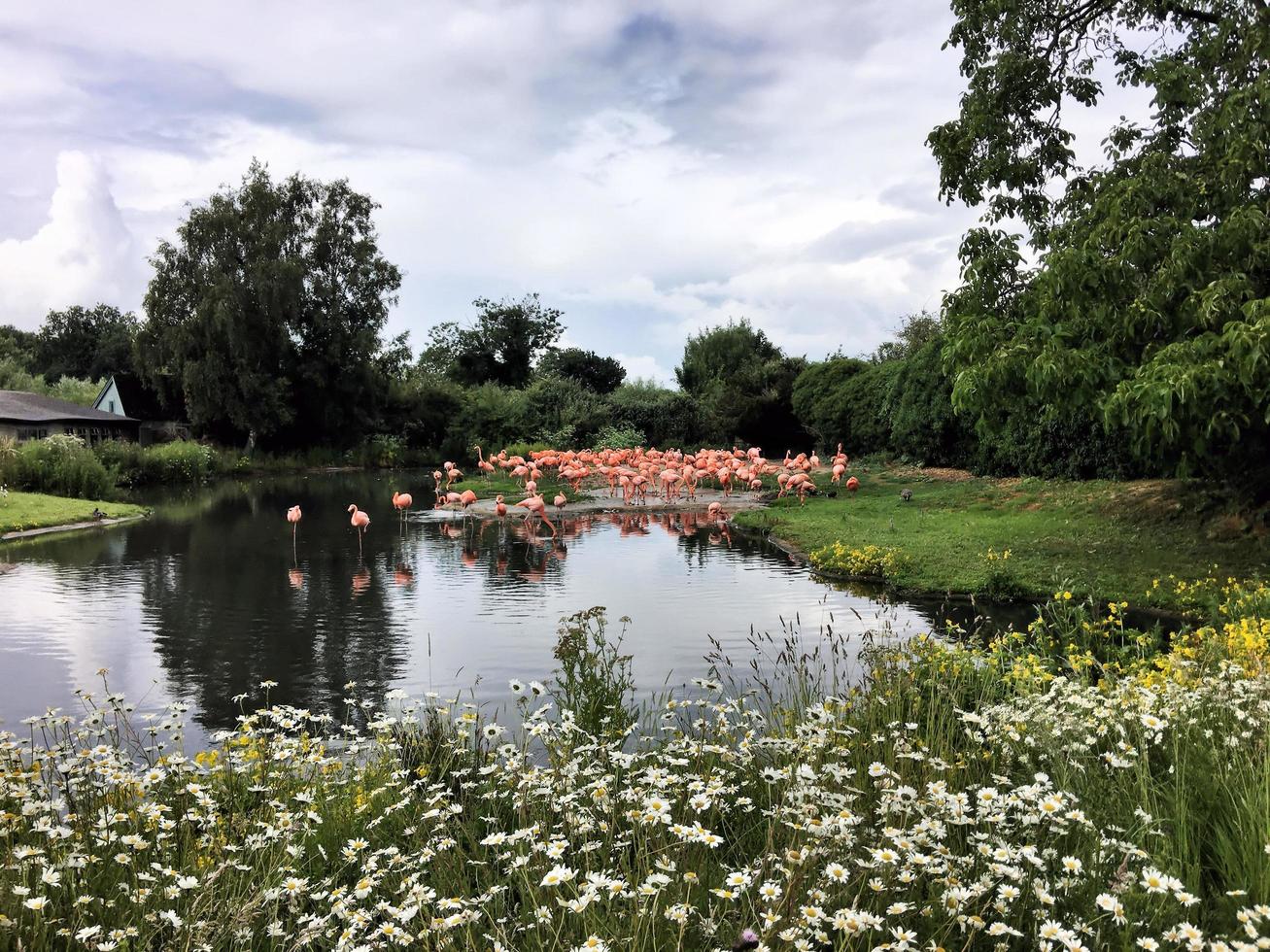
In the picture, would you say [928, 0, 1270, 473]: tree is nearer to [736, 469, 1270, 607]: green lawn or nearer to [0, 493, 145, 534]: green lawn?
[736, 469, 1270, 607]: green lawn

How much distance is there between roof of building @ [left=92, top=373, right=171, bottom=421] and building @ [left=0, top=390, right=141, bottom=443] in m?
5.65

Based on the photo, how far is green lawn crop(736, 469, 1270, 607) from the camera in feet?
38.1

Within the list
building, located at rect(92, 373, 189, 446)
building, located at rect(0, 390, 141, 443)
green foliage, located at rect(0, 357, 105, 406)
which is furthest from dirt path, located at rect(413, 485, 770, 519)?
green foliage, located at rect(0, 357, 105, 406)

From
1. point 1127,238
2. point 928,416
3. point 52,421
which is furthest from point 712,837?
point 52,421

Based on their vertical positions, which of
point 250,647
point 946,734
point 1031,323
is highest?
point 1031,323

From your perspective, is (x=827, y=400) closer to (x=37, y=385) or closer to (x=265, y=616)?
(x=265, y=616)

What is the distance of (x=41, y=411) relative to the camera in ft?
132

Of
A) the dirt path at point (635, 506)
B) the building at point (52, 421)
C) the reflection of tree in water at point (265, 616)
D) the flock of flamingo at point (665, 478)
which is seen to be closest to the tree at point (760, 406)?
the flock of flamingo at point (665, 478)

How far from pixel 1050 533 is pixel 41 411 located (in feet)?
137

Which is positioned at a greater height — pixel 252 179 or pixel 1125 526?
pixel 252 179

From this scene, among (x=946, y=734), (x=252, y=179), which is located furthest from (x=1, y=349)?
(x=946, y=734)

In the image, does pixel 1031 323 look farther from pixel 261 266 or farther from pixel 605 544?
pixel 261 266

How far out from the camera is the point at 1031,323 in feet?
37.3

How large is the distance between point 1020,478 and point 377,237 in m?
37.5
